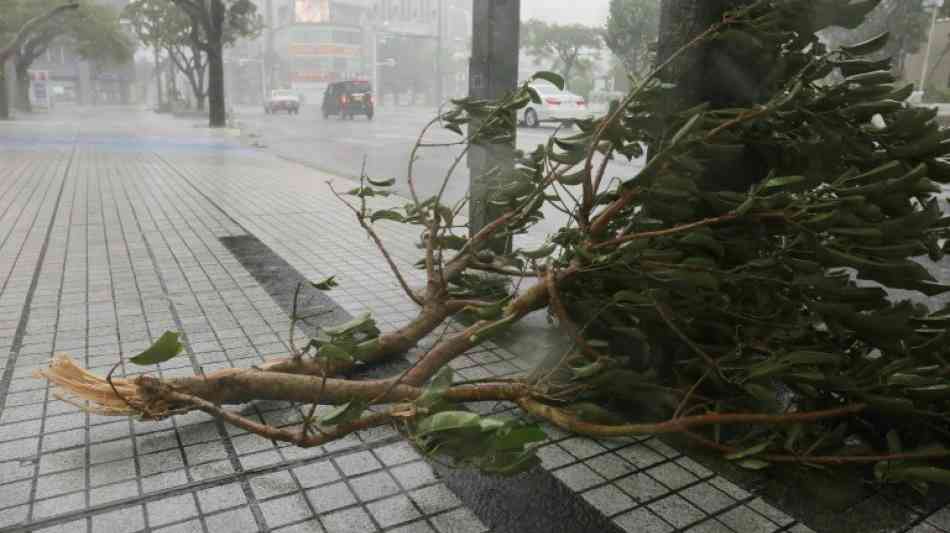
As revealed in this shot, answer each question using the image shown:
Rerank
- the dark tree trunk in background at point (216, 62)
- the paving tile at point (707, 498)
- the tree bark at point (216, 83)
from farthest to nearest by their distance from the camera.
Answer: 1. the tree bark at point (216, 83)
2. the dark tree trunk in background at point (216, 62)
3. the paving tile at point (707, 498)

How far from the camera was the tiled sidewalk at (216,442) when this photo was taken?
233 cm

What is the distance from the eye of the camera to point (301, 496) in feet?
7.96

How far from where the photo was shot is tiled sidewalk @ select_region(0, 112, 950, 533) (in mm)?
2328

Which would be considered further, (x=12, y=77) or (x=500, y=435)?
(x=12, y=77)

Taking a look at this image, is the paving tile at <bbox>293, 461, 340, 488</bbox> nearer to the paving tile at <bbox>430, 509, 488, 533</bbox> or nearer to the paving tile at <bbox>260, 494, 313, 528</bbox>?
the paving tile at <bbox>260, 494, 313, 528</bbox>

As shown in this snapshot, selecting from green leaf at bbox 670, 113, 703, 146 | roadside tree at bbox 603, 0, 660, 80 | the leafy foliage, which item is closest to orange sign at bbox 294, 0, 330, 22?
roadside tree at bbox 603, 0, 660, 80

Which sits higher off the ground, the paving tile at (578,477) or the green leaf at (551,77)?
the green leaf at (551,77)

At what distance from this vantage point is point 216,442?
2791mm

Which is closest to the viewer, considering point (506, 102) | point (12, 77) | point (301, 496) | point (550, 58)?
point (301, 496)

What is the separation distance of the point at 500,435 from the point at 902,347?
59.6 inches

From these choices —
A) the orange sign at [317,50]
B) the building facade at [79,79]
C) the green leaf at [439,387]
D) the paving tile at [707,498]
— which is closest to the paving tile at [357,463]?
the green leaf at [439,387]

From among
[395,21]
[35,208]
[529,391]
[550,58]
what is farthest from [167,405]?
[395,21]

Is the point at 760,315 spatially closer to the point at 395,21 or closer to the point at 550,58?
the point at 550,58

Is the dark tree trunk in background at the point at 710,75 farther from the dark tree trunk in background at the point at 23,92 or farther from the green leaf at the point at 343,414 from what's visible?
the dark tree trunk in background at the point at 23,92
